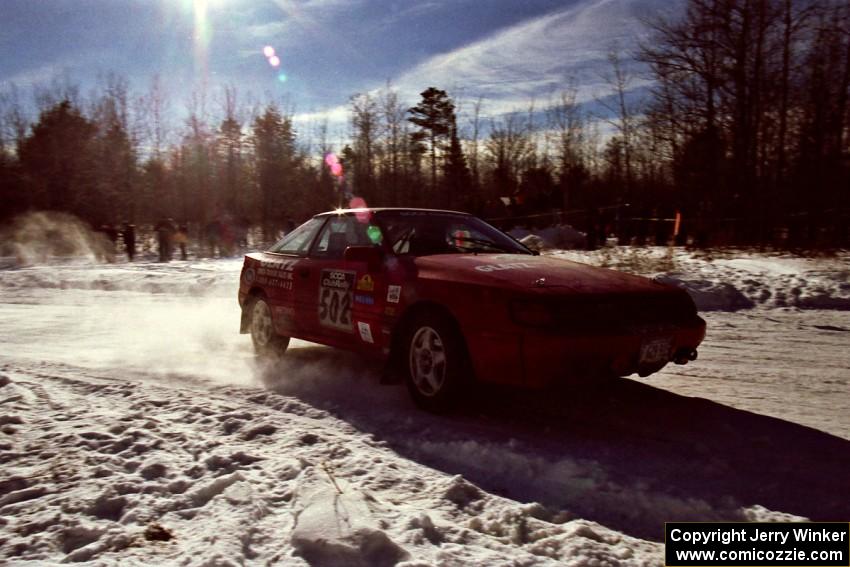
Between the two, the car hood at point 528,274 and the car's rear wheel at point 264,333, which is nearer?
the car hood at point 528,274

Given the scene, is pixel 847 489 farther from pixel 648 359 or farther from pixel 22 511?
pixel 22 511

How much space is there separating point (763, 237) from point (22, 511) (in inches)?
713

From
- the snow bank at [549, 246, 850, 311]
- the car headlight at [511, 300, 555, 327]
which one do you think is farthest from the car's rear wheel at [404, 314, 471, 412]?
the snow bank at [549, 246, 850, 311]

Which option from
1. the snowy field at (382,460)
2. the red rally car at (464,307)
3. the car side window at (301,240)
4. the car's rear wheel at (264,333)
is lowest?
the snowy field at (382,460)

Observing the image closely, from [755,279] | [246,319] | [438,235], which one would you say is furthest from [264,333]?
[755,279]

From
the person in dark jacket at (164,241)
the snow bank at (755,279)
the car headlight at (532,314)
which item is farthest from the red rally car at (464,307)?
the person in dark jacket at (164,241)

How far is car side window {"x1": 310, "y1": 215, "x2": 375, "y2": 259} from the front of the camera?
5.20 m

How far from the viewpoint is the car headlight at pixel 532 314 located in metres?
3.70

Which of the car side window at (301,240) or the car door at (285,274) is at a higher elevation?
the car side window at (301,240)

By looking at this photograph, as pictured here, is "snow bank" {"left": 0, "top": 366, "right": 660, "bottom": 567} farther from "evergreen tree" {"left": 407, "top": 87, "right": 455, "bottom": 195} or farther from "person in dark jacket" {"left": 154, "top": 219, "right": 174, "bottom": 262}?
"evergreen tree" {"left": 407, "top": 87, "right": 455, "bottom": 195}

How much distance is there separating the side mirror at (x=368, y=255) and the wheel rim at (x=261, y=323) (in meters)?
1.73

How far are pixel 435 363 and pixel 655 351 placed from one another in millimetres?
1380

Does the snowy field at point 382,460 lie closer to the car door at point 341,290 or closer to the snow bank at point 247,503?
the snow bank at point 247,503

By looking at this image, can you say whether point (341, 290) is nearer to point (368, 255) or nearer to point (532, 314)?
point (368, 255)
